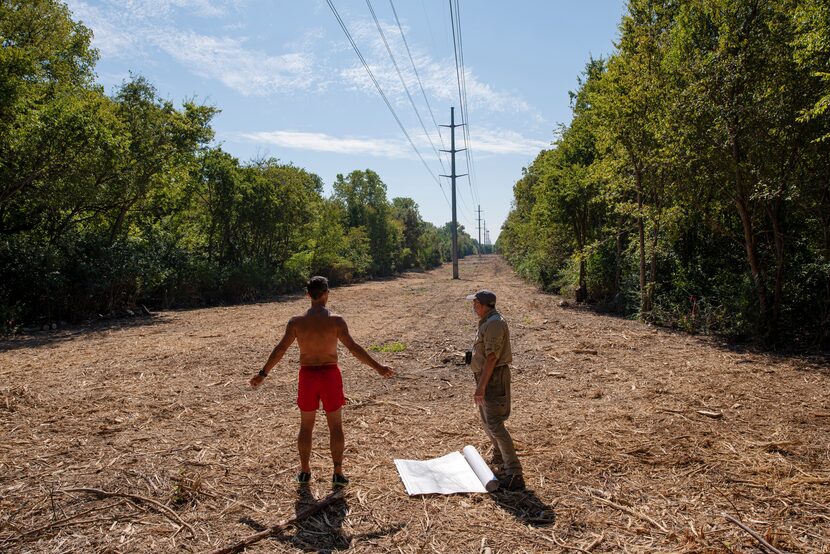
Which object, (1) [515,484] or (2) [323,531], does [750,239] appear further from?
(2) [323,531]

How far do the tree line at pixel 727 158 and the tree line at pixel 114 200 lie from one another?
15.4 metres

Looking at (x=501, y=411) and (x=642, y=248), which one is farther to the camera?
(x=642, y=248)

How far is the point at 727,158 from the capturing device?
35.6 ft

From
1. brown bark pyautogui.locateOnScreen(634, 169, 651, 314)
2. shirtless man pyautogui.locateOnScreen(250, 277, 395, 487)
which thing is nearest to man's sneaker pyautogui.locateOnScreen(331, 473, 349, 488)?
shirtless man pyautogui.locateOnScreen(250, 277, 395, 487)

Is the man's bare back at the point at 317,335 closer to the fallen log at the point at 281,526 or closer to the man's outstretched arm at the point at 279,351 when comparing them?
the man's outstretched arm at the point at 279,351

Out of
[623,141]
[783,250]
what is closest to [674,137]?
[623,141]

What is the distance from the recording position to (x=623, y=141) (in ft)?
46.1

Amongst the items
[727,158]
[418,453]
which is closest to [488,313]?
[418,453]

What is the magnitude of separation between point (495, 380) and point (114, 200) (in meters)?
17.5

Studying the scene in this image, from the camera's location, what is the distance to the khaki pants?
4.53 metres

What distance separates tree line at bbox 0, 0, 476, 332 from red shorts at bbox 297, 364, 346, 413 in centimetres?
1337

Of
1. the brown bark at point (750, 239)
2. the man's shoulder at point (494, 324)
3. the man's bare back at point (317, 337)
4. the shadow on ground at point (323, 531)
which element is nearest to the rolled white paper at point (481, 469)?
the shadow on ground at point (323, 531)

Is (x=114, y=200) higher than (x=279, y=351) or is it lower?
higher

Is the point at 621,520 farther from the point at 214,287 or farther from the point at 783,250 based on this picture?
the point at 214,287
